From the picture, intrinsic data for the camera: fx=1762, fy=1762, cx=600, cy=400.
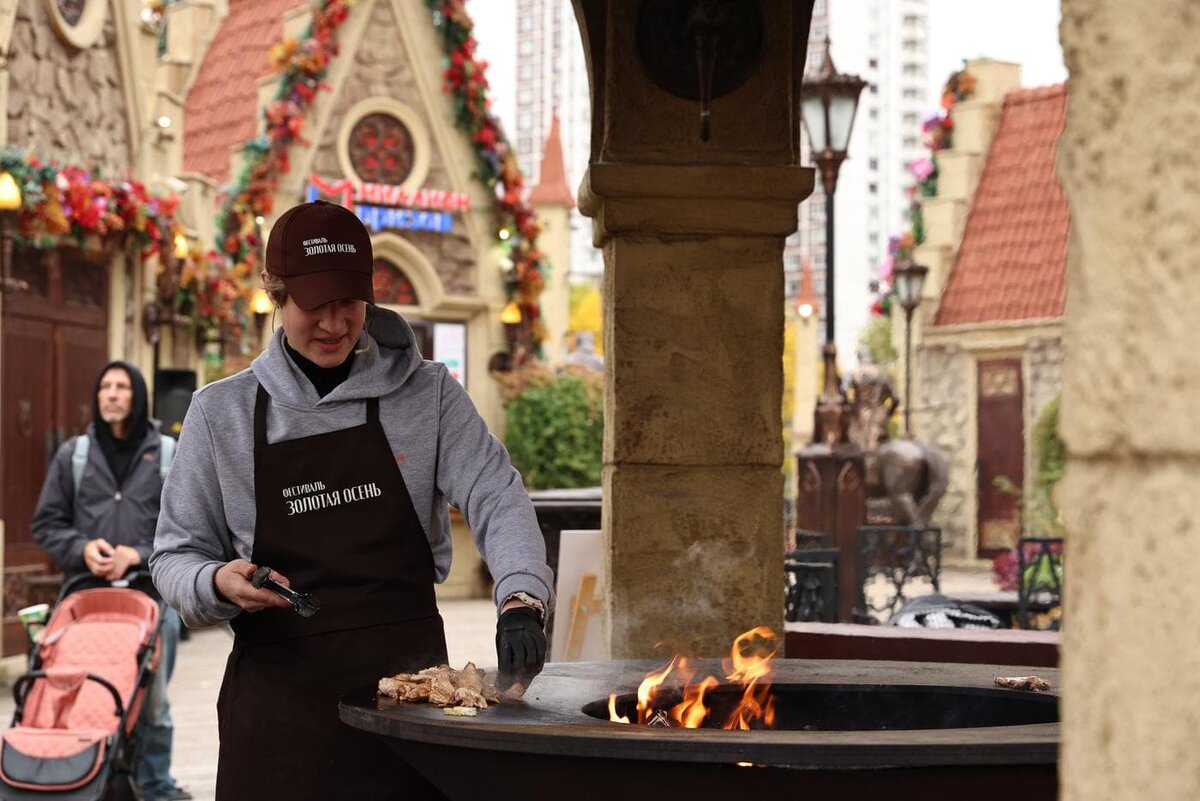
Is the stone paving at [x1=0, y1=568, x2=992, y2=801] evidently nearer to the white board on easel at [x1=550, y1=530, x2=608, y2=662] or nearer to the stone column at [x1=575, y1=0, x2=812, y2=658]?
the white board on easel at [x1=550, y1=530, x2=608, y2=662]

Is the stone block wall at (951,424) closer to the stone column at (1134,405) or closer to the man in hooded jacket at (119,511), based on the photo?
the man in hooded jacket at (119,511)

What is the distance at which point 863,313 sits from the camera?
105m

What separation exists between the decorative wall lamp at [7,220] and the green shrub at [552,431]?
28.1ft

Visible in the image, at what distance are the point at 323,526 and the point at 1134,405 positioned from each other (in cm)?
228

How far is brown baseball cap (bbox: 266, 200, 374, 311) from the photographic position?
3.43 m

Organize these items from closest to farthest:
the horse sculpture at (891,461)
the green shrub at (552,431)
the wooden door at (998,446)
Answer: the green shrub at (552,431) < the horse sculpture at (891,461) < the wooden door at (998,446)

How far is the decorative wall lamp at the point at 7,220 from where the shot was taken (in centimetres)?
1182

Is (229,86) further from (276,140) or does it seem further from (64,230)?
(64,230)

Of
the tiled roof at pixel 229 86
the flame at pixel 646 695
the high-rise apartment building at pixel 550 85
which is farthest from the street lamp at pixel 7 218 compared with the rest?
the high-rise apartment building at pixel 550 85

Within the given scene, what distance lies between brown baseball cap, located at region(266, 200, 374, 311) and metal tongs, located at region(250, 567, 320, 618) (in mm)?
555

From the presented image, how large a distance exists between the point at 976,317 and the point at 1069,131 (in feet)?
84.5

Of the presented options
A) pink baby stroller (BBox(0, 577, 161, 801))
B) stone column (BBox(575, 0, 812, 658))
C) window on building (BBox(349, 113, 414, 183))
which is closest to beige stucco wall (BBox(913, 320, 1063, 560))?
window on building (BBox(349, 113, 414, 183))

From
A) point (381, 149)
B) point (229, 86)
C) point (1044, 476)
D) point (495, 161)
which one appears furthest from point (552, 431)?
point (229, 86)

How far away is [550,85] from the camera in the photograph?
135 meters
